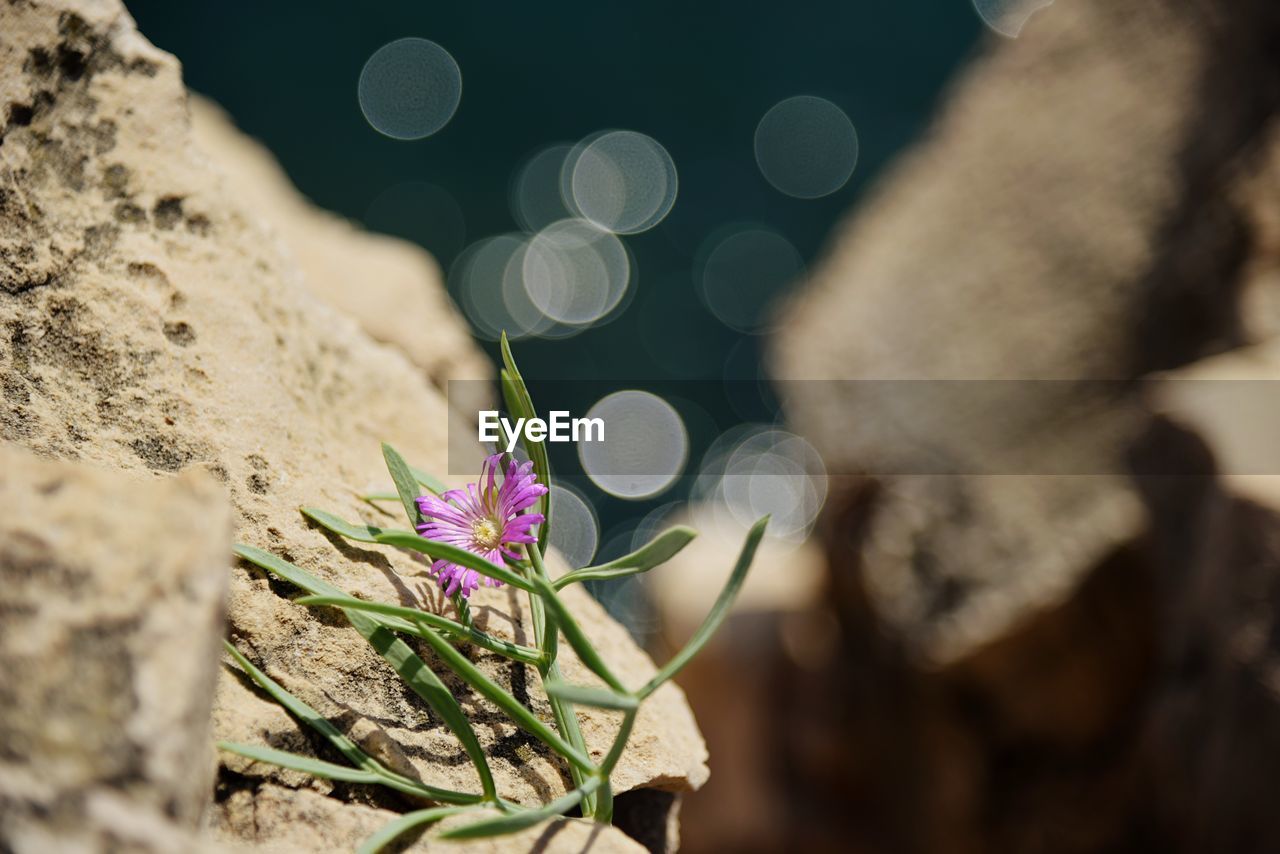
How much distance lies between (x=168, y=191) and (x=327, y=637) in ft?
1.71

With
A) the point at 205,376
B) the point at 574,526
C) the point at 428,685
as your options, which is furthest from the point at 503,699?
the point at 574,526

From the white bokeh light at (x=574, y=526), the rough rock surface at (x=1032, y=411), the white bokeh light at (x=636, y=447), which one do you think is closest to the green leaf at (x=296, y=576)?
the rough rock surface at (x=1032, y=411)

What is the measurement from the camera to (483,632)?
964mm

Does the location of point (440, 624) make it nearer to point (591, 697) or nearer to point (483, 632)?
point (483, 632)

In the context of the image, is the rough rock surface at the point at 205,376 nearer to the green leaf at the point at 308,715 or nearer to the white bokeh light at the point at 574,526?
the green leaf at the point at 308,715

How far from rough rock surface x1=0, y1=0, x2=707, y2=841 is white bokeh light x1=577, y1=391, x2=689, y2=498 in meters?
4.30

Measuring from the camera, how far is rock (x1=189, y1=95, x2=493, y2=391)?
1802mm

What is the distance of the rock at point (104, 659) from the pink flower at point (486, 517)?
1.02ft

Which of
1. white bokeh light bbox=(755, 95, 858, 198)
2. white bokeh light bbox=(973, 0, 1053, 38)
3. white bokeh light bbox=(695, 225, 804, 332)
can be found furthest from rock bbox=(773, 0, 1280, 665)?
white bokeh light bbox=(755, 95, 858, 198)

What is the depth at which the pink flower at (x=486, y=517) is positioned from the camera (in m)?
0.96

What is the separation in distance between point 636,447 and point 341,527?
4763 mm

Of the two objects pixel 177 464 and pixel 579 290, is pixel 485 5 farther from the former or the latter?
pixel 177 464

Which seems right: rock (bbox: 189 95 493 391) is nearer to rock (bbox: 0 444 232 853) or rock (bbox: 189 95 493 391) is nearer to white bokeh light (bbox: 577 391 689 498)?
rock (bbox: 0 444 232 853)

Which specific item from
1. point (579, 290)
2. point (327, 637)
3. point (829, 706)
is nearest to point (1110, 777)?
point (829, 706)
